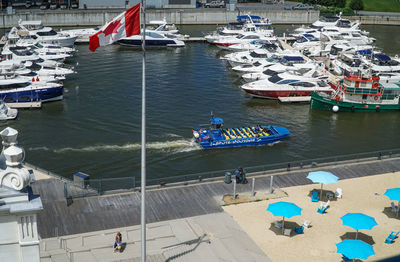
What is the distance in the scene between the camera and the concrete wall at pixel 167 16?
102250 mm

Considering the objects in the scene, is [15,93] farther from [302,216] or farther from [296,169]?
[302,216]

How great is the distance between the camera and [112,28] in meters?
22.8

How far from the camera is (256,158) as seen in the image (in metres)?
46.4

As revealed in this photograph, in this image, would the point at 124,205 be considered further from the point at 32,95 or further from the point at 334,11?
the point at 334,11

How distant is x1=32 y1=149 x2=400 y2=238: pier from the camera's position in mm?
29938

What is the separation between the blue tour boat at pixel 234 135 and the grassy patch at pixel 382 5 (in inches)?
→ 3657

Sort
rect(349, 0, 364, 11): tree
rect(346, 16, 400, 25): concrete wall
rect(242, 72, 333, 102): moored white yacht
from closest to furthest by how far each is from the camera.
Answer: rect(242, 72, 333, 102): moored white yacht < rect(346, 16, 400, 25): concrete wall < rect(349, 0, 364, 11): tree

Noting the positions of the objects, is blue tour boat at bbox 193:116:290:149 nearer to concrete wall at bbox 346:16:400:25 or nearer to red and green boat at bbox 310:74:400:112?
red and green boat at bbox 310:74:400:112

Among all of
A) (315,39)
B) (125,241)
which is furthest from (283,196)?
(315,39)

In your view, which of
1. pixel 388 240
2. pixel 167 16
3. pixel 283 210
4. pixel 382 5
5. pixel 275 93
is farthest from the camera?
pixel 382 5

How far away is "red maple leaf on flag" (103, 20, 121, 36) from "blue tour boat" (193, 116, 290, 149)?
80.5 ft

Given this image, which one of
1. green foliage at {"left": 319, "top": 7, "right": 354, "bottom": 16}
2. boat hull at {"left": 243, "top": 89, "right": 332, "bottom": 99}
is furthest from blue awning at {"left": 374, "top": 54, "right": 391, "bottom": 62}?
green foliage at {"left": 319, "top": 7, "right": 354, "bottom": 16}

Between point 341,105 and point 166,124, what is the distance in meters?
20.4

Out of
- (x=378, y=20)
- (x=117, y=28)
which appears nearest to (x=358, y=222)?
(x=117, y=28)
